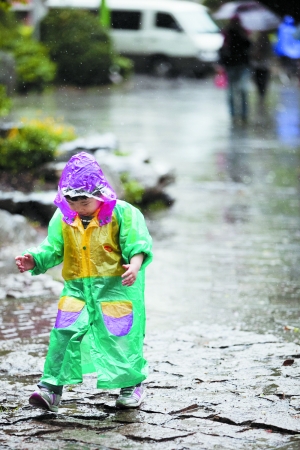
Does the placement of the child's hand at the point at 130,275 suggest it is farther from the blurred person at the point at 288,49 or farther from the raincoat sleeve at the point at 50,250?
the blurred person at the point at 288,49

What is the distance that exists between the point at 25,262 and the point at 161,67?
2547 centimetres

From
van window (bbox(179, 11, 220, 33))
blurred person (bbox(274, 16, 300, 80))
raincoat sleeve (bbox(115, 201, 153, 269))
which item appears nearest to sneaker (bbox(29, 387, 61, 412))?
raincoat sleeve (bbox(115, 201, 153, 269))

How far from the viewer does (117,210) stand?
176 inches

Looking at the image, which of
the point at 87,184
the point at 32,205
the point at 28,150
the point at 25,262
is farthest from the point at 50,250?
the point at 28,150

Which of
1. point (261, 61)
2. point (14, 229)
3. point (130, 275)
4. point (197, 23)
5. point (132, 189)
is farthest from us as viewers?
point (197, 23)

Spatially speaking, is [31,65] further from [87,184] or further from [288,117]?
[87,184]

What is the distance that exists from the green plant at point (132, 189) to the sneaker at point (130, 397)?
5198mm

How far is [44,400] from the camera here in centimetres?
432

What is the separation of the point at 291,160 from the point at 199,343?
26.6 feet

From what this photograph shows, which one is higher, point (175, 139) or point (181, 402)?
point (181, 402)

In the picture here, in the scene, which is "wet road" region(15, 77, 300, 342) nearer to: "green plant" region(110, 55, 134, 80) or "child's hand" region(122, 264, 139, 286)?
"child's hand" region(122, 264, 139, 286)

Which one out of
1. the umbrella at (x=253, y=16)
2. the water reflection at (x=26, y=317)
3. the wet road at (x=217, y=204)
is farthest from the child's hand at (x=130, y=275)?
the umbrella at (x=253, y=16)

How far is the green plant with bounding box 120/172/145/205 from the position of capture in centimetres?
972

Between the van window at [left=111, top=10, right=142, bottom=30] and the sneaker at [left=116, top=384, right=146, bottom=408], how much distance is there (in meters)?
26.5
